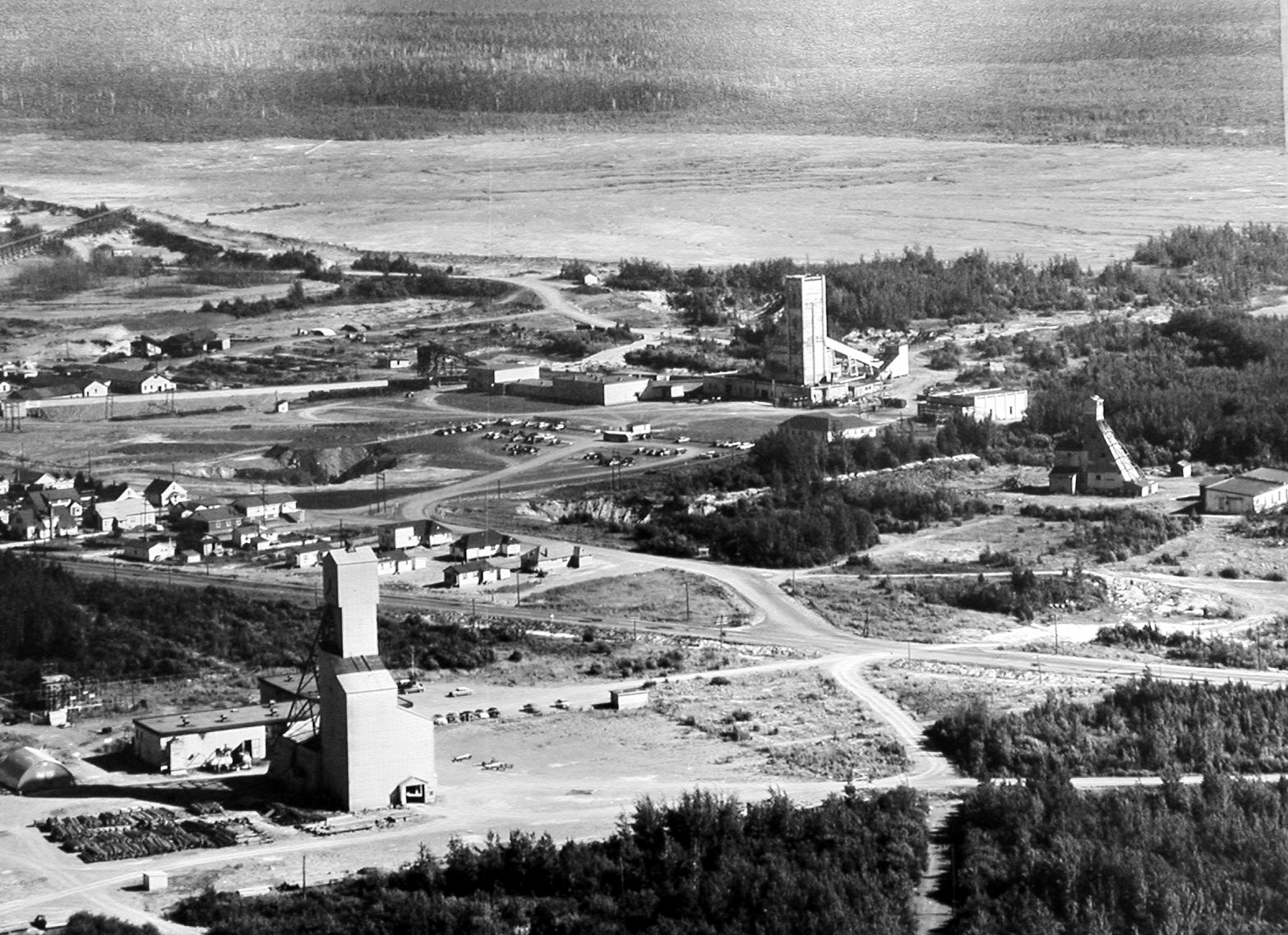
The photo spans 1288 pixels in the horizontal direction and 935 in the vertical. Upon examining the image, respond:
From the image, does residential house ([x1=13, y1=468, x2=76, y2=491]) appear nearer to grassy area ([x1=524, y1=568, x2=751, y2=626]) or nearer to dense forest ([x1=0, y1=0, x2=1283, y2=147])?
grassy area ([x1=524, y1=568, x2=751, y2=626])

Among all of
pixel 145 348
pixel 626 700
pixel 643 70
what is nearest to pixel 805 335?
pixel 145 348

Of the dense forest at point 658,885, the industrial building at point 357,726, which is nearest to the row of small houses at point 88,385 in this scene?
the industrial building at point 357,726

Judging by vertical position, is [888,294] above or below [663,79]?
below

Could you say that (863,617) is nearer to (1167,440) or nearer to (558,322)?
(1167,440)

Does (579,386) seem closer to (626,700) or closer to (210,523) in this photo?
(210,523)

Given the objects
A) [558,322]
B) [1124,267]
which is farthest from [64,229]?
[1124,267]

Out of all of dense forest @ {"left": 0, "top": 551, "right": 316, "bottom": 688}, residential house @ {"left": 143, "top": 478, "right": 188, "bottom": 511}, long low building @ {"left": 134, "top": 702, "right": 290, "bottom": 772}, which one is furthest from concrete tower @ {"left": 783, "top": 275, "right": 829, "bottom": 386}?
long low building @ {"left": 134, "top": 702, "right": 290, "bottom": 772}
